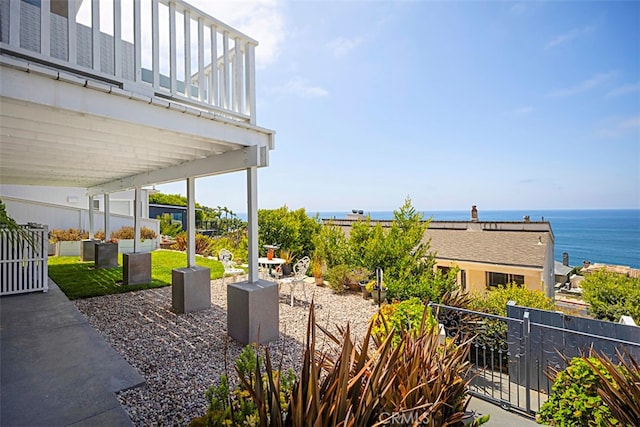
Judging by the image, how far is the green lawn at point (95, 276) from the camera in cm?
801

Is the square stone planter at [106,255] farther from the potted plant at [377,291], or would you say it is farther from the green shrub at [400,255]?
the potted plant at [377,291]

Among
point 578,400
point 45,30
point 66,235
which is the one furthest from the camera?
point 66,235

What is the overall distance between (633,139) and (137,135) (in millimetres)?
44224

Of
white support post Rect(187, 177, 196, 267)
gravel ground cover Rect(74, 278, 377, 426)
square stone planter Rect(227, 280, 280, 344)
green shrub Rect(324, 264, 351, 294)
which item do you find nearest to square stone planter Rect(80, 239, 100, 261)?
gravel ground cover Rect(74, 278, 377, 426)

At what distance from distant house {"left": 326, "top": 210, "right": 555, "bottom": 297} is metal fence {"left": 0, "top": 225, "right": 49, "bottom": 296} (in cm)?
1309

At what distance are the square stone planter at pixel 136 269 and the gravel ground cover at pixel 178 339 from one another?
0.85 metres

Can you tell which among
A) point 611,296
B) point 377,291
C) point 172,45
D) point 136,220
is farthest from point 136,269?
point 611,296

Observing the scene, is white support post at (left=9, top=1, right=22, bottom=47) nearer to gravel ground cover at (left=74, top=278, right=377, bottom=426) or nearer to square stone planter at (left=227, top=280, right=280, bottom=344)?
gravel ground cover at (left=74, top=278, right=377, bottom=426)

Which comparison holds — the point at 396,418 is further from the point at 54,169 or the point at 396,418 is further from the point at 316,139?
the point at 316,139

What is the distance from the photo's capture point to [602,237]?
84.8 m

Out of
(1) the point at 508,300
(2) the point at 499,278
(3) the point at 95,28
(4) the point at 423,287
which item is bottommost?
(2) the point at 499,278

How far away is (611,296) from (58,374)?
580 inches

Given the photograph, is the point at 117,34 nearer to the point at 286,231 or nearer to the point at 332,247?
the point at 332,247

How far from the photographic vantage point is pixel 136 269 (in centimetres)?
877
